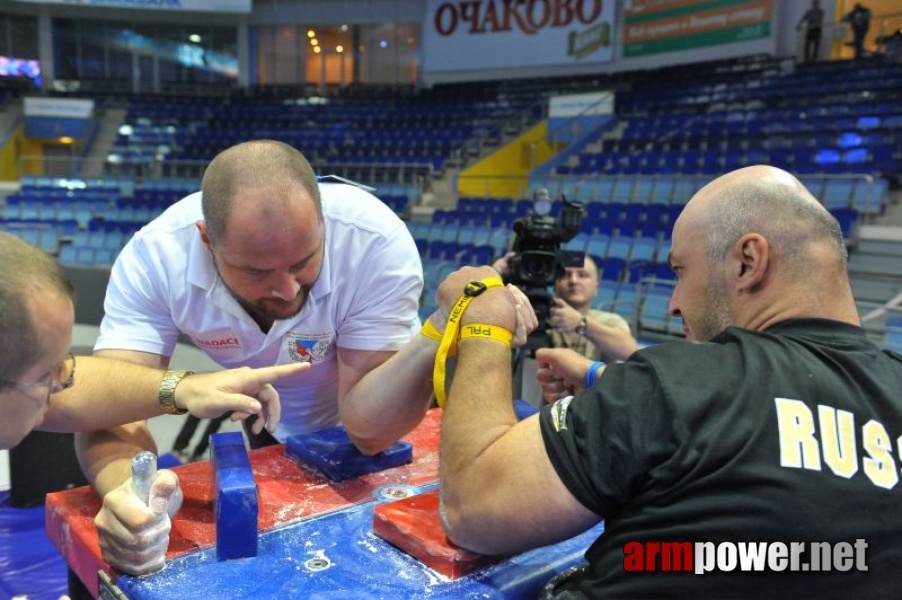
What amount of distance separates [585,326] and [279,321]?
169cm

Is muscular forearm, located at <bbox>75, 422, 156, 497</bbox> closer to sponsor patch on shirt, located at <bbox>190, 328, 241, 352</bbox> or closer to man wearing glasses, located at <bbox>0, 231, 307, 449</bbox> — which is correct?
man wearing glasses, located at <bbox>0, 231, 307, 449</bbox>

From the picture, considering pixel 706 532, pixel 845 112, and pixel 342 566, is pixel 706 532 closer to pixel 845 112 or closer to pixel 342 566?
pixel 342 566

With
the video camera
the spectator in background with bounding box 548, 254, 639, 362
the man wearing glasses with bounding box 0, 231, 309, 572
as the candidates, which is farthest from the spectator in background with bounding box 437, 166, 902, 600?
the spectator in background with bounding box 548, 254, 639, 362

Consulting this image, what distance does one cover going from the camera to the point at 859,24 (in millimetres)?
11070

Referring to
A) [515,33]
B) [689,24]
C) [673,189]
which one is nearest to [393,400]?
[673,189]

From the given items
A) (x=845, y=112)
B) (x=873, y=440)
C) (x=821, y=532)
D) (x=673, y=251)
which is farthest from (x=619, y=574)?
(x=845, y=112)

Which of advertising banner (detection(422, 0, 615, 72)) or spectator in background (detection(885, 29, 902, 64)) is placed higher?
advertising banner (detection(422, 0, 615, 72))

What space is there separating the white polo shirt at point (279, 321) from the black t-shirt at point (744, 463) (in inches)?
37.0

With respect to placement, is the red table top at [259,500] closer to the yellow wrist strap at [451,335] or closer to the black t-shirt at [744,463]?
the yellow wrist strap at [451,335]

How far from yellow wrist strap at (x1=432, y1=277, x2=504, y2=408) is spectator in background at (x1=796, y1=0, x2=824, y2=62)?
41.5ft

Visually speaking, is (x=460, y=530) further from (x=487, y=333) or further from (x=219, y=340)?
(x=219, y=340)

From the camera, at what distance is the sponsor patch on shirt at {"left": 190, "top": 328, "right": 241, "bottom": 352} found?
1781mm

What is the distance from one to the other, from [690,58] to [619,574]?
537 inches

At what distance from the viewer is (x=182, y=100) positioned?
18.1 meters
